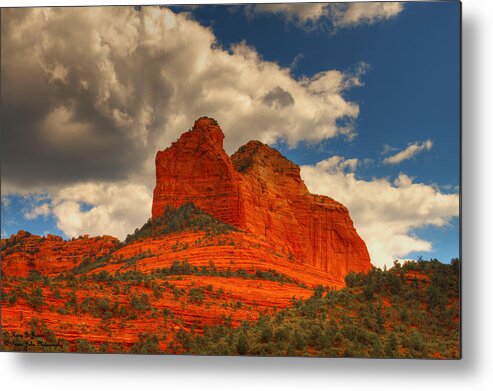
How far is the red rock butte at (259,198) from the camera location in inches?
436

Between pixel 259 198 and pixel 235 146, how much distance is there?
5686mm

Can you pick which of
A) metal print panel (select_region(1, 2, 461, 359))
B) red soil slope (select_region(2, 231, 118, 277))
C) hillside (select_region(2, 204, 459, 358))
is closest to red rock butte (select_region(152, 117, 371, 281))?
metal print panel (select_region(1, 2, 461, 359))

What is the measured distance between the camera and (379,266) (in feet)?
32.0

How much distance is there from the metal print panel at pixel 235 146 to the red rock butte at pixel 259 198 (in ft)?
0.93

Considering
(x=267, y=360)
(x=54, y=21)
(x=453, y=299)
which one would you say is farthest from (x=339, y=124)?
(x=54, y=21)

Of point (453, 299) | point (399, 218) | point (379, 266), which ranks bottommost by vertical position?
point (453, 299)

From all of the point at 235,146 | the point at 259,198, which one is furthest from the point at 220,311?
the point at 259,198

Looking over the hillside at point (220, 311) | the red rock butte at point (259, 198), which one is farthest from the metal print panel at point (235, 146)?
the red rock butte at point (259, 198)

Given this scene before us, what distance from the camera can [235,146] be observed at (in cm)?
1102

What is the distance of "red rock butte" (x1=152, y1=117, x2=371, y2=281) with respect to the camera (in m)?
11.1

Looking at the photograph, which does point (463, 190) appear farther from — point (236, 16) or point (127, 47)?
point (127, 47)

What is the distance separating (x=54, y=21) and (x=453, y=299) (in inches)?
309

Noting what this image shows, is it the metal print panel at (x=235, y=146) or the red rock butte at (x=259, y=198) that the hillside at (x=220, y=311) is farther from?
the red rock butte at (x=259, y=198)

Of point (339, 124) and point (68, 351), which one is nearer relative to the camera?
point (68, 351)
